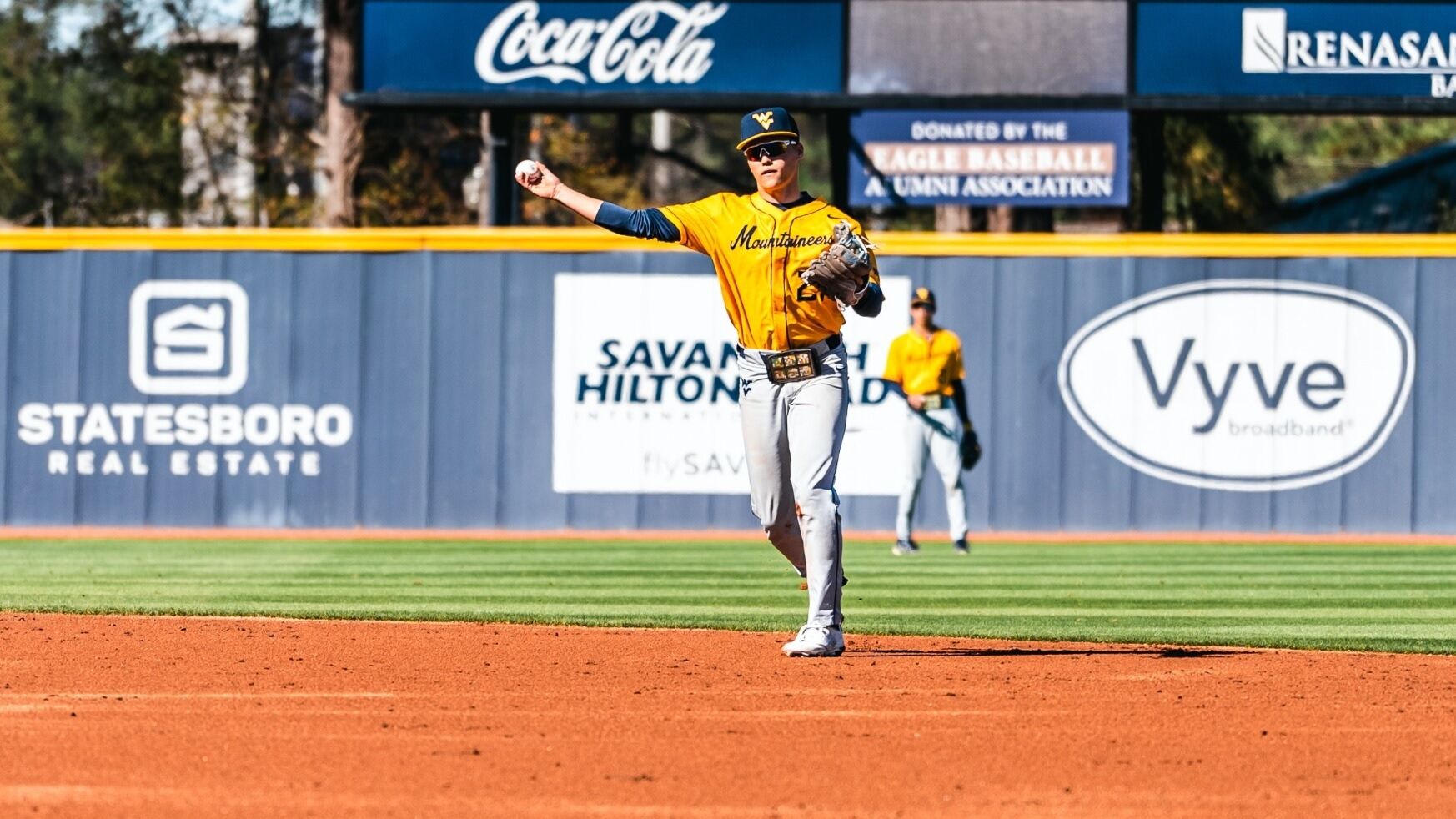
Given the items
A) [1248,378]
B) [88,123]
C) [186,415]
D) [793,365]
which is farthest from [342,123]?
[793,365]

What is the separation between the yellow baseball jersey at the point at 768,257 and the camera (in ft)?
24.0

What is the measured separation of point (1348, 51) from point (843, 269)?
11.2 meters

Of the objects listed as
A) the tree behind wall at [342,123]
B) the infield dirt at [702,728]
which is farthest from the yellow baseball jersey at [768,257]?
the tree behind wall at [342,123]

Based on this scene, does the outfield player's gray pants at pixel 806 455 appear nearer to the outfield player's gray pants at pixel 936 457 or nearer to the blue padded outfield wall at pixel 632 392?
→ the outfield player's gray pants at pixel 936 457

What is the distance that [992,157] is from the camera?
17.2 meters

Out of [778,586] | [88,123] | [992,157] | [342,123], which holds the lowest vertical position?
[778,586]

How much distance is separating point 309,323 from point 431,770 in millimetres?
11710

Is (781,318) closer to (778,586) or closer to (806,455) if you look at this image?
(806,455)

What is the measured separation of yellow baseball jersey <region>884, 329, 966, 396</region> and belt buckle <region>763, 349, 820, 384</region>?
21.2ft

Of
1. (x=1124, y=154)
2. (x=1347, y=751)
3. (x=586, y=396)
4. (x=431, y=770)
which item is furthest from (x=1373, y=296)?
(x=431, y=770)

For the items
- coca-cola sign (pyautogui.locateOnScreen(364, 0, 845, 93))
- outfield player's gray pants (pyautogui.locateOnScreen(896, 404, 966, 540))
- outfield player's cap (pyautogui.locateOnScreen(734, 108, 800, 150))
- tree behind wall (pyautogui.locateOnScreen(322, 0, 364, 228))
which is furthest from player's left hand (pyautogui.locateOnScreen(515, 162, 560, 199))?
tree behind wall (pyautogui.locateOnScreen(322, 0, 364, 228))

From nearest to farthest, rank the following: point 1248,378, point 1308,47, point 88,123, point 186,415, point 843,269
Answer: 1. point 843,269
2. point 1248,378
3. point 186,415
4. point 1308,47
5. point 88,123

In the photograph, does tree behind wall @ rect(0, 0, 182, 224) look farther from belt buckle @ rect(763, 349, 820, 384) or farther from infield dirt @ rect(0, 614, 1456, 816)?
belt buckle @ rect(763, 349, 820, 384)

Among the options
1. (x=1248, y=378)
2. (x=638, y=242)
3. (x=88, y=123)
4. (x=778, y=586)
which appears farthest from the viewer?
(x=88, y=123)
